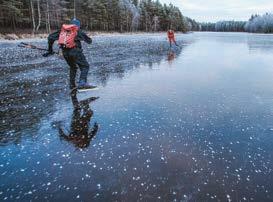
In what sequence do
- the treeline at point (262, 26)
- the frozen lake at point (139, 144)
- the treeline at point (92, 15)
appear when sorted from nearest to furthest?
1. the frozen lake at point (139, 144)
2. the treeline at point (92, 15)
3. the treeline at point (262, 26)

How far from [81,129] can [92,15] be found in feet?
257

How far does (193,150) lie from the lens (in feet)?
16.1

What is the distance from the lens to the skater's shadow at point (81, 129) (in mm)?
5289

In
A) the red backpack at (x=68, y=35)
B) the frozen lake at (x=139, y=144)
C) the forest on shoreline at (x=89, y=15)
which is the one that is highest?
the forest on shoreline at (x=89, y=15)

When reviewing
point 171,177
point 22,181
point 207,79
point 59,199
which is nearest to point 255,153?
point 171,177

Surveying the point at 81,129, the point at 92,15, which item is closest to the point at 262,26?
the point at 92,15

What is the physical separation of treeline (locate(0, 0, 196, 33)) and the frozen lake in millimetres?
42524

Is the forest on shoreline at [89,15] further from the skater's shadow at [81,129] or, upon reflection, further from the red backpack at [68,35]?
the skater's shadow at [81,129]

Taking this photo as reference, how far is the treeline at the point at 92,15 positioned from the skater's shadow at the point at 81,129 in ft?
142

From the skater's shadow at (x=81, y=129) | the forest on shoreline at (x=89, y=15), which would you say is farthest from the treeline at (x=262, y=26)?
the skater's shadow at (x=81, y=129)

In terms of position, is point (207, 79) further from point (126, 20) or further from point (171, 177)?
point (126, 20)

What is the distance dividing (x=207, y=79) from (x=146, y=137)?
647 centimetres

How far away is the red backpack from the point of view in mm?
8305

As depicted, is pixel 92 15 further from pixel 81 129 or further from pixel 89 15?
pixel 81 129
